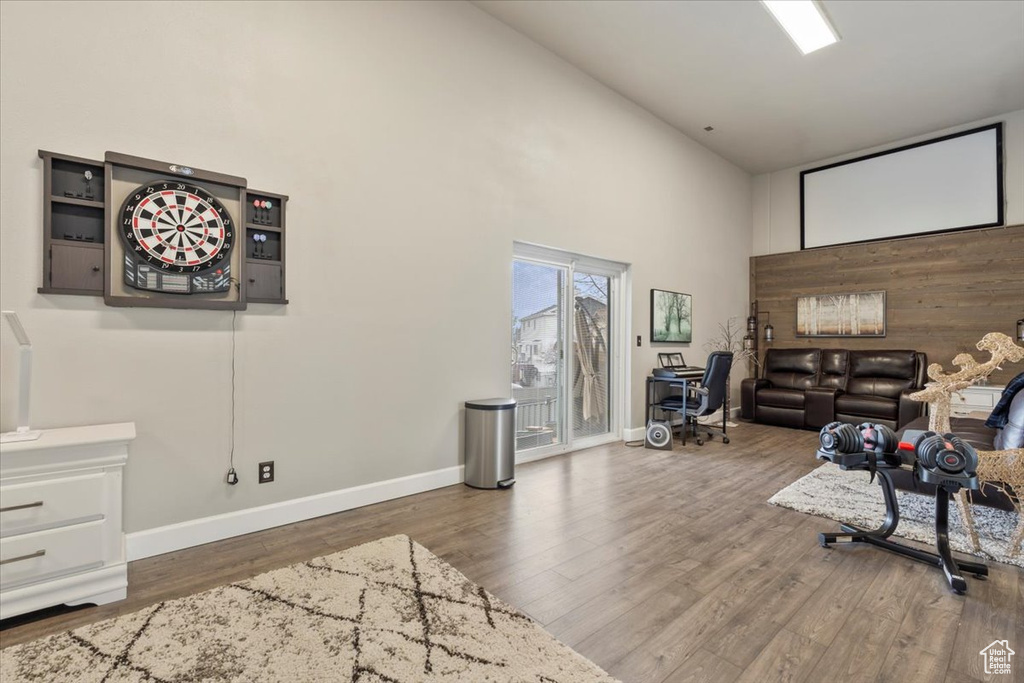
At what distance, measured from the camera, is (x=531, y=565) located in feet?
7.36

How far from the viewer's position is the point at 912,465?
7.36ft

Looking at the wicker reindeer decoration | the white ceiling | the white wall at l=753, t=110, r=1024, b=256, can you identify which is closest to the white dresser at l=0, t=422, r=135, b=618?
the wicker reindeer decoration

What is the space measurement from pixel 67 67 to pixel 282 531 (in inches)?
103

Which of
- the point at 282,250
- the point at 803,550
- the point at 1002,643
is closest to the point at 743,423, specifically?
the point at 803,550

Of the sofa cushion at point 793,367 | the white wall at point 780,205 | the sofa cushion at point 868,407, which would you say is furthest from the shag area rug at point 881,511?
the white wall at point 780,205

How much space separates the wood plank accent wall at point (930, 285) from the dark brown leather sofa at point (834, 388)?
345 mm

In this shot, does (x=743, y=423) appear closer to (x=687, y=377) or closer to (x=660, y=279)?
(x=687, y=377)

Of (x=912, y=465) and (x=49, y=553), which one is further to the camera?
(x=912, y=465)

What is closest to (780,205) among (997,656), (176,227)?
(997,656)

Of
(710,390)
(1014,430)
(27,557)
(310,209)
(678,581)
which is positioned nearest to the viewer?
(27,557)

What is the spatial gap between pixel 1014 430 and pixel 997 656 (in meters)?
1.55

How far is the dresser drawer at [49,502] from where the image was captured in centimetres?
175

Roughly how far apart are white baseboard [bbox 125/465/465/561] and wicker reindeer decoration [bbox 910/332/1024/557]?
10.2 ft

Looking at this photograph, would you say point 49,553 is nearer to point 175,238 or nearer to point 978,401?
point 175,238
